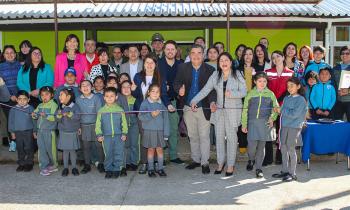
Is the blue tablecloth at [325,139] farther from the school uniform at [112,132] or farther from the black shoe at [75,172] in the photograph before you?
the black shoe at [75,172]

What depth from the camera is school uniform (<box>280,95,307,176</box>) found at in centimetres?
609

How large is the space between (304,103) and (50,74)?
3.92m

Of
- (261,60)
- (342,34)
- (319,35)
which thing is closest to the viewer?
(261,60)

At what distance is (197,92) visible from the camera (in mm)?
6430

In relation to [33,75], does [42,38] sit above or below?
above

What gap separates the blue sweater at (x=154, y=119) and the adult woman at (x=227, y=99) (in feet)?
1.52

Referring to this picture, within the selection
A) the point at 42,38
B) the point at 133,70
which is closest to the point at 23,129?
the point at 133,70

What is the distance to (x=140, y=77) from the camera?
6469 mm

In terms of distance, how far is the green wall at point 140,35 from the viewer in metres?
12.7

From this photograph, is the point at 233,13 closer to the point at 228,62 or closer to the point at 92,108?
the point at 228,62

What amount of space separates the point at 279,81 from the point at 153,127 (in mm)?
2044

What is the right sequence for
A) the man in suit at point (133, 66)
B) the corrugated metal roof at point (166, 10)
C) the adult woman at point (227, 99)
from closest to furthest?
the adult woman at point (227, 99)
the man in suit at point (133, 66)
the corrugated metal roof at point (166, 10)

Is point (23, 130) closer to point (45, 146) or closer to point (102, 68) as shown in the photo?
point (45, 146)

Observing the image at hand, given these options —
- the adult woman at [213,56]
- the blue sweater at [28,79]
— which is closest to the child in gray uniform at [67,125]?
the blue sweater at [28,79]
